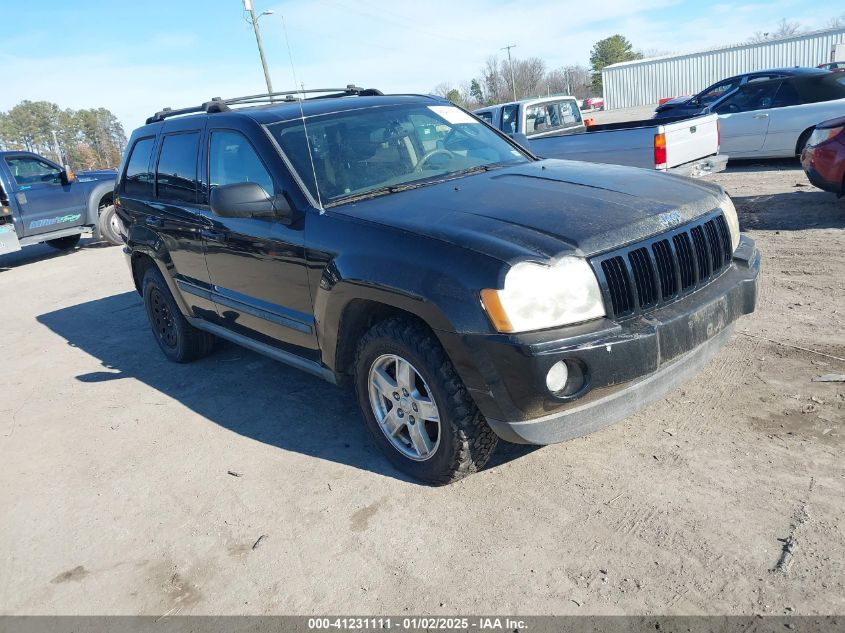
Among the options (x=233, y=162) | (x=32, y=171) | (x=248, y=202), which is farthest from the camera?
(x=32, y=171)

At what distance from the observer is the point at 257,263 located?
407 centimetres

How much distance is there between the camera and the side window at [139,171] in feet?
17.6

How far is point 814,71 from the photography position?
11.3m

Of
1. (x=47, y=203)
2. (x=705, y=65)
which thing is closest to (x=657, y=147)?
(x=47, y=203)

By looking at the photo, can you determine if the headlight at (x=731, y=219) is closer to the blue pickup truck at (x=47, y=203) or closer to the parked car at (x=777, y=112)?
the parked car at (x=777, y=112)

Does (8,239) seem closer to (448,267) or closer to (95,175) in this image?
(95,175)

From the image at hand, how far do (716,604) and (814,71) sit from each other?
11553 millimetres

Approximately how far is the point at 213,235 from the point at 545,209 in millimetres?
2295

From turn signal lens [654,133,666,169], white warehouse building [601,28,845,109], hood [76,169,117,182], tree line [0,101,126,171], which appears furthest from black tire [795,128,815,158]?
tree line [0,101,126,171]

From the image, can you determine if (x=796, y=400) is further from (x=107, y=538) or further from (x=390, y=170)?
(x=107, y=538)

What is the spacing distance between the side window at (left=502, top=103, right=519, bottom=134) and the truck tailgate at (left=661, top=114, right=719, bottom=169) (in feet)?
10.6

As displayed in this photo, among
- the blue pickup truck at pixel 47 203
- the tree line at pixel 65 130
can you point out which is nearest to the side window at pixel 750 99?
the blue pickup truck at pixel 47 203

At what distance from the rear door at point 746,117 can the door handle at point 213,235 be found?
10075 mm

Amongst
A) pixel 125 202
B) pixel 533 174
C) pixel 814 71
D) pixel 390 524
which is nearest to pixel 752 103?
pixel 814 71
